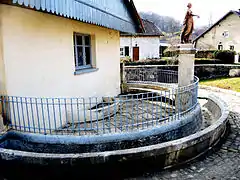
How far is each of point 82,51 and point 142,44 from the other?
21824mm

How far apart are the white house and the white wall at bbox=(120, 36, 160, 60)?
1878 cm

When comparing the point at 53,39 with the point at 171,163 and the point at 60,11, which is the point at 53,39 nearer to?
the point at 60,11

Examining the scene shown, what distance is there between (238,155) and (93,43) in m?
5.63

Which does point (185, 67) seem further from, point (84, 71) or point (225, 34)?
point (225, 34)

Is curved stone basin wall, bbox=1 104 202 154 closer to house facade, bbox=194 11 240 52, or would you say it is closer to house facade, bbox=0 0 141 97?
house facade, bbox=0 0 141 97

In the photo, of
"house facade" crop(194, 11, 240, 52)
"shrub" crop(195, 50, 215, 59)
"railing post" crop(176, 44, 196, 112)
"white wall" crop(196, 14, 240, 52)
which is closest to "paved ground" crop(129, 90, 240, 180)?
"railing post" crop(176, 44, 196, 112)

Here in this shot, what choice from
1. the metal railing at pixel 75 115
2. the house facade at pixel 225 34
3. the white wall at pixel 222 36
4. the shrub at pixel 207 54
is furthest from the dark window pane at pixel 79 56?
the white wall at pixel 222 36

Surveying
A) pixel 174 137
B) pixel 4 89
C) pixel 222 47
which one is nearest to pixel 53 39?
pixel 4 89

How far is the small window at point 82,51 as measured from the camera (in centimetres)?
723

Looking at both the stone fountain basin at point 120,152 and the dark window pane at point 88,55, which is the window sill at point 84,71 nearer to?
the dark window pane at point 88,55

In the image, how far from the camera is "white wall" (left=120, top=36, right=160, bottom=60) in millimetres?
27283

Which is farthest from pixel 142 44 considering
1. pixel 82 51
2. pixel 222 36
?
pixel 82 51

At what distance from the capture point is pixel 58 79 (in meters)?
6.03

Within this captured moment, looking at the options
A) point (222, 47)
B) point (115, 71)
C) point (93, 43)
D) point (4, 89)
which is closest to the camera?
point (4, 89)
